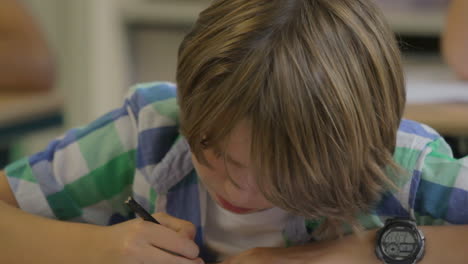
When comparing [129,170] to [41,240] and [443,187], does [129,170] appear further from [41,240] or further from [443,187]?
[443,187]

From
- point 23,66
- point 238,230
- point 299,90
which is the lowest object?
point 23,66

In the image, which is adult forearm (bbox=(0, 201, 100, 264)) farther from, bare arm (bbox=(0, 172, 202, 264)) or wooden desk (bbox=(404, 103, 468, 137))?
wooden desk (bbox=(404, 103, 468, 137))

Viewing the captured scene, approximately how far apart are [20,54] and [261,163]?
4.37ft

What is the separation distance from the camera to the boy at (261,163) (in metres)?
0.64

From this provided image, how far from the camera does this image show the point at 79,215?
889mm

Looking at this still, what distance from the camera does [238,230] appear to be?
2.87 ft

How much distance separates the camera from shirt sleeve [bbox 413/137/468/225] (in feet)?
2.53

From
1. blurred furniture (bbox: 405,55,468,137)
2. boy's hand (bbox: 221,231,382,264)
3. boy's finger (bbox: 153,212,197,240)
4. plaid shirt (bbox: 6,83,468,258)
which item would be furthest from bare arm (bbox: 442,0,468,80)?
boy's finger (bbox: 153,212,197,240)

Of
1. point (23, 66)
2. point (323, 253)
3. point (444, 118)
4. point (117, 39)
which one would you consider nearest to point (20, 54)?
point (23, 66)

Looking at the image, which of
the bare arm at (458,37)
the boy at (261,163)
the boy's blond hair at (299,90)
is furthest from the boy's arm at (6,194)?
the bare arm at (458,37)

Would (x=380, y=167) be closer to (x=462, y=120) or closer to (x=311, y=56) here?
(x=311, y=56)

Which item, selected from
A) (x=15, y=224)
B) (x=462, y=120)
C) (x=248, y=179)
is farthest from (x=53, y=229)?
(x=462, y=120)

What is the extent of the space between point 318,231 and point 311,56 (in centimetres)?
25

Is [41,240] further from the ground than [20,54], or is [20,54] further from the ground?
[41,240]
